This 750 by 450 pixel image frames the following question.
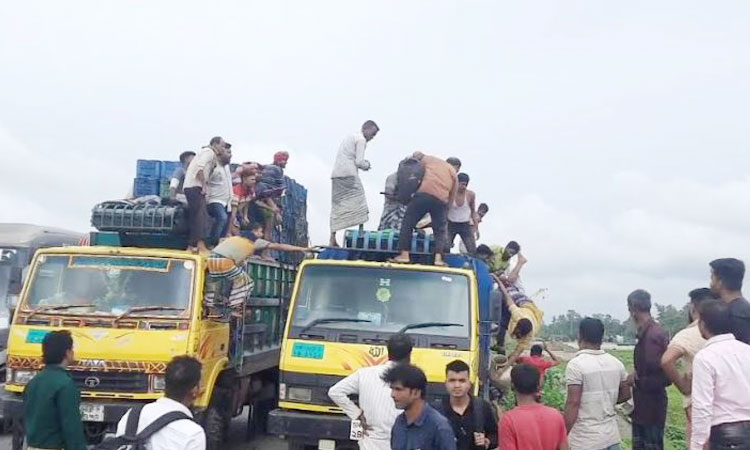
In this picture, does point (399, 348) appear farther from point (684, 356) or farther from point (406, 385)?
point (684, 356)

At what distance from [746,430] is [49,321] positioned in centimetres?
607

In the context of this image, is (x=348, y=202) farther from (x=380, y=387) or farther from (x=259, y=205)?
(x=380, y=387)

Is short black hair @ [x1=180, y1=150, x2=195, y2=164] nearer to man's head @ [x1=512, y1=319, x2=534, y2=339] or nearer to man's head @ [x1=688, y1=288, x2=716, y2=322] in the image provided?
man's head @ [x1=512, y1=319, x2=534, y2=339]

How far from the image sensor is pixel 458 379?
508cm

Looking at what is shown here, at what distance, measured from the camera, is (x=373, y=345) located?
7793mm

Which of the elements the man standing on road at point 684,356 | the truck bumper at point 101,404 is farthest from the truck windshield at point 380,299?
the man standing on road at point 684,356

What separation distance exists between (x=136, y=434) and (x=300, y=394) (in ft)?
12.3

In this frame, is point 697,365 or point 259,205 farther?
point 259,205

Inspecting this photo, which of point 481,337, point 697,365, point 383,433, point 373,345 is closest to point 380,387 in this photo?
point 383,433

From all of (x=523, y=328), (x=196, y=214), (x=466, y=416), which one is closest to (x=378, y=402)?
(x=466, y=416)

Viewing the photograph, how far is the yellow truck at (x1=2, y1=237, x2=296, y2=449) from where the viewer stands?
797 cm

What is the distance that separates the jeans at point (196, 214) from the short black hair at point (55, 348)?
12.4ft

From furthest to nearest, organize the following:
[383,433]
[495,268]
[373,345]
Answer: [495,268] < [373,345] < [383,433]

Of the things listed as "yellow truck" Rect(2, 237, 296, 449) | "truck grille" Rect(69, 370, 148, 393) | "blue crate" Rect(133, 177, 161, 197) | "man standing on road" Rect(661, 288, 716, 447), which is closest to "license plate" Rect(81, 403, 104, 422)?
"yellow truck" Rect(2, 237, 296, 449)
